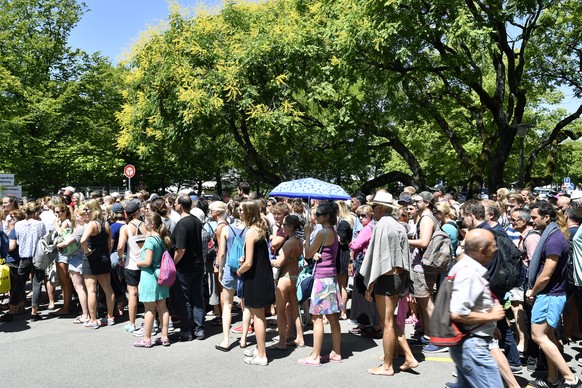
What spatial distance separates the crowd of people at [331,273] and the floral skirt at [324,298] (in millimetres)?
12

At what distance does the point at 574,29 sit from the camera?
739 inches

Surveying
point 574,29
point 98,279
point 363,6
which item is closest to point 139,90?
point 363,6

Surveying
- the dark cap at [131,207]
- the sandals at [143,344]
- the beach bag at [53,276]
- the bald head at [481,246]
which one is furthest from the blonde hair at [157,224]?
the bald head at [481,246]

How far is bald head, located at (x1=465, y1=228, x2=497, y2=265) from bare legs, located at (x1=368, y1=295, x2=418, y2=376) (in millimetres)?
1734

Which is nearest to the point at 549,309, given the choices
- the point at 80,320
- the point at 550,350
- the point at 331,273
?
the point at 550,350

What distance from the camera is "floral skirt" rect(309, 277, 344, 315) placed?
5.62m

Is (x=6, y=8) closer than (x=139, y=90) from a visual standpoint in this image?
No

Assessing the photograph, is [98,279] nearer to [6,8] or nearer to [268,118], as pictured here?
[268,118]

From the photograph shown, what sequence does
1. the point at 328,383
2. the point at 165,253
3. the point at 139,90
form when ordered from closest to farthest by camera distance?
the point at 328,383
the point at 165,253
the point at 139,90

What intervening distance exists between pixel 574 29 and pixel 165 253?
18.6m

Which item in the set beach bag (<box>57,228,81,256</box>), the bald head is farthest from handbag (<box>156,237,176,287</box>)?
the bald head

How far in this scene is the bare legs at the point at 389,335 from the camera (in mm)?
5301

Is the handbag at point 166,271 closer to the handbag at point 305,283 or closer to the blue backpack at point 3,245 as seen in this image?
the handbag at point 305,283

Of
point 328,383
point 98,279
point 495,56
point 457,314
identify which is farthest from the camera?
point 495,56
